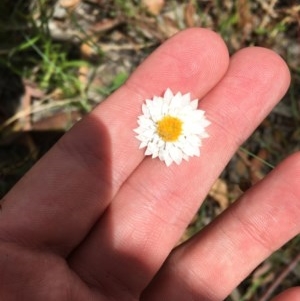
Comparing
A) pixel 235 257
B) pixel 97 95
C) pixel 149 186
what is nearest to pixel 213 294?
pixel 235 257

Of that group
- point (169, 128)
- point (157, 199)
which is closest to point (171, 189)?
point (157, 199)

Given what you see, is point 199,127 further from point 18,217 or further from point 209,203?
point 18,217

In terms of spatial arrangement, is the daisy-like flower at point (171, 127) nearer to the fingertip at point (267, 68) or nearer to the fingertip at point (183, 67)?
the fingertip at point (183, 67)

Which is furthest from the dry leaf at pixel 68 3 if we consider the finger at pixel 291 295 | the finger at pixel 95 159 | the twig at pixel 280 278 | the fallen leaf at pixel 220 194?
the finger at pixel 291 295

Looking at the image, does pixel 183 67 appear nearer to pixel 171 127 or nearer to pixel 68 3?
A: pixel 171 127

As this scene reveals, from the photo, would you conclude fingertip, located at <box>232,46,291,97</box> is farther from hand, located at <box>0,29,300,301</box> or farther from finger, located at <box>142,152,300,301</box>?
finger, located at <box>142,152,300,301</box>

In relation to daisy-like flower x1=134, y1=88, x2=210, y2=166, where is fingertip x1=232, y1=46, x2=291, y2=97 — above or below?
above

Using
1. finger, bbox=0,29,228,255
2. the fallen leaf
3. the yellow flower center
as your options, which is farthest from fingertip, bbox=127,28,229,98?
the fallen leaf

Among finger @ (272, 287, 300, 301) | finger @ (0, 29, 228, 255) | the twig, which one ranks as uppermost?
finger @ (0, 29, 228, 255)
